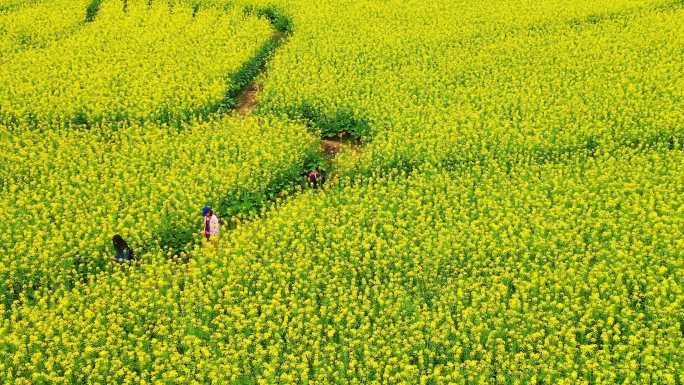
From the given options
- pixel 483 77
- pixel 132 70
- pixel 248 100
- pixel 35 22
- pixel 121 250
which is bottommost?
pixel 121 250

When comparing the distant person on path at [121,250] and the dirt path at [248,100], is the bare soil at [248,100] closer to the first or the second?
the dirt path at [248,100]

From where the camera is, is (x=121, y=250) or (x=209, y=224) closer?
(x=121, y=250)

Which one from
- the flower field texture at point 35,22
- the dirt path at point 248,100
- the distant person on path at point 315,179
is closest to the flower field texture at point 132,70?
the dirt path at point 248,100

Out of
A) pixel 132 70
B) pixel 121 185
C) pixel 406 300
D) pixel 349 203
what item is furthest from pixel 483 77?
pixel 406 300

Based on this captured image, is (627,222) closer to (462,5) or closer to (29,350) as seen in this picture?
(29,350)

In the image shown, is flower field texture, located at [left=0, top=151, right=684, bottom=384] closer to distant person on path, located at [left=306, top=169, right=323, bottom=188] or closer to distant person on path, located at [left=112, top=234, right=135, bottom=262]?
distant person on path, located at [left=112, top=234, right=135, bottom=262]

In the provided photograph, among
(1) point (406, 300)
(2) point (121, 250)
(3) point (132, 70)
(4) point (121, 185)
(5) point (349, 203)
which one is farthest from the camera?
(3) point (132, 70)

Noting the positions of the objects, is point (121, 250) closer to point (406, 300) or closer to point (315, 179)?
point (315, 179)

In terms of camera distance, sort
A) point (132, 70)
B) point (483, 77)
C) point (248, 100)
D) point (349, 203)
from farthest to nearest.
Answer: point (132, 70) < point (248, 100) < point (483, 77) < point (349, 203)
